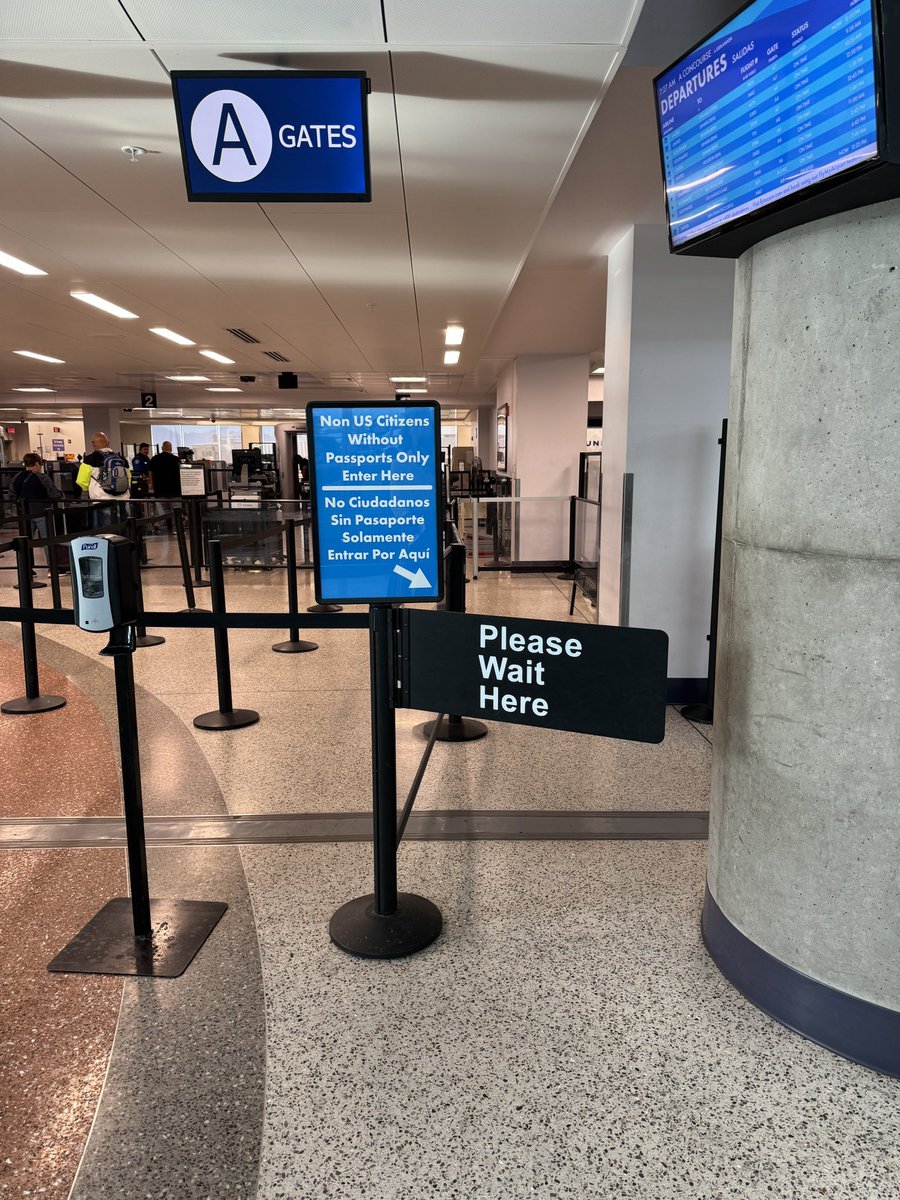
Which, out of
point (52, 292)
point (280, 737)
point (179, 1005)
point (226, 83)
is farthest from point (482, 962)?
point (52, 292)

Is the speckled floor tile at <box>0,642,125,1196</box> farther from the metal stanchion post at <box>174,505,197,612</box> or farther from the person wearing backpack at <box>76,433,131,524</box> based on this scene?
the person wearing backpack at <box>76,433,131,524</box>

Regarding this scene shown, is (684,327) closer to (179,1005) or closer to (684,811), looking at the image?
(684,811)

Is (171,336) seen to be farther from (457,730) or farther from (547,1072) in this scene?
(547,1072)

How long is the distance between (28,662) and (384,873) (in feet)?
10.7

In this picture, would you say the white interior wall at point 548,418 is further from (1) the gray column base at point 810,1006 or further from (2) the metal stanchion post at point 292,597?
(1) the gray column base at point 810,1006

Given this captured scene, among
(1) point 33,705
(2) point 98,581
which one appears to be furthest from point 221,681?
(2) point 98,581

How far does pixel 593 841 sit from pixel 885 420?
193 centimetres

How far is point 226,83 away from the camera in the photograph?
270 cm

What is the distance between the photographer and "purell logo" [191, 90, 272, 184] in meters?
2.75

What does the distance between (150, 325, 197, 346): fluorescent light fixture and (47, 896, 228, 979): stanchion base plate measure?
7932 millimetres

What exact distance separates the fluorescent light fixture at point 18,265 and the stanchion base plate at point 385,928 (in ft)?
18.2

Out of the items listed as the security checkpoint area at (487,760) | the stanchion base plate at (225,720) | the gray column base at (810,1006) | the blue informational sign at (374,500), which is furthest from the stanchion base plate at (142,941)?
the stanchion base plate at (225,720)

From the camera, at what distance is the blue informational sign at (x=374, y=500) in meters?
2.21

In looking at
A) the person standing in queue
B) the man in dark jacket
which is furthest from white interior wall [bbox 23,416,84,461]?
the man in dark jacket
